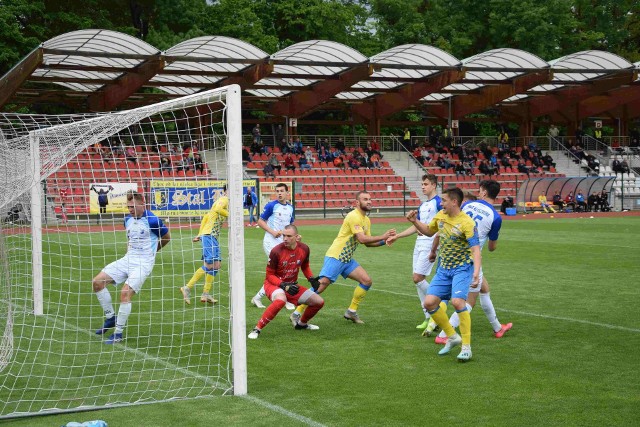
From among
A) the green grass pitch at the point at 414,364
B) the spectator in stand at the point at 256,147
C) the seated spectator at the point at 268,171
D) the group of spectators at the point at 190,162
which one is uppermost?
the spectator in stand at the point at 256,147

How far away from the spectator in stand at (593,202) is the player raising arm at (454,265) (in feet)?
111

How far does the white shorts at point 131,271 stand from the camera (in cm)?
973

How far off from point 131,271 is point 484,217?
4.28 meters

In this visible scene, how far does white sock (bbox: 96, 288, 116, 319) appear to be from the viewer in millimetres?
10094

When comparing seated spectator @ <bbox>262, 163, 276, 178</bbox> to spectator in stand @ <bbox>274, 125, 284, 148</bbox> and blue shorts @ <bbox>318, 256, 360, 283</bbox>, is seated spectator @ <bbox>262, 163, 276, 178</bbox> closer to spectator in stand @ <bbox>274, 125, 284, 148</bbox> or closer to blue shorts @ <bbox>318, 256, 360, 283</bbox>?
spectator in stand @ <bbox>274, 125, 284, 148</bbox>

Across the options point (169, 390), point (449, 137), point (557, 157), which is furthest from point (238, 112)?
point (557, 157)

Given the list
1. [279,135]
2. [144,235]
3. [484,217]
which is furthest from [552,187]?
[144,235]

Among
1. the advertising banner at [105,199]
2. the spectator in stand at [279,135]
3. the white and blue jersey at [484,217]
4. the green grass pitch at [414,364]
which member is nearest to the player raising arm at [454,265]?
the green grass pitch at [414,364]

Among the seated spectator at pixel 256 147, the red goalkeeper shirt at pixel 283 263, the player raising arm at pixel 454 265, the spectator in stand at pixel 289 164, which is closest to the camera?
the player raising arm at pixel 454 265

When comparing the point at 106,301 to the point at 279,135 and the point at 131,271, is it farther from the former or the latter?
the point at 279,135

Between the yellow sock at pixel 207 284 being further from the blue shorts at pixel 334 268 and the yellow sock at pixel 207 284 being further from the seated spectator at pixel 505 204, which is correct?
the seated spectator at pixel 505 204

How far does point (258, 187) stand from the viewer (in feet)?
114

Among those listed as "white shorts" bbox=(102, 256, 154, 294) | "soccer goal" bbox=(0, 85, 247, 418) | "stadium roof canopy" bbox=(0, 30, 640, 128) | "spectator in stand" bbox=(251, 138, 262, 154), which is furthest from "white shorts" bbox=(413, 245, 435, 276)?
"spectator in stand" bbox=(251, 138, 262, 154)

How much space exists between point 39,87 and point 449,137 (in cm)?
2338
